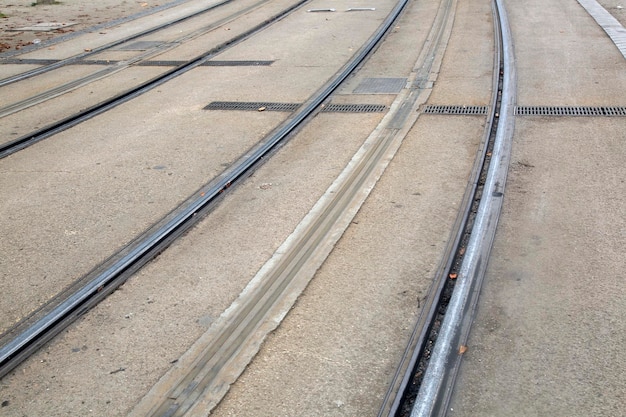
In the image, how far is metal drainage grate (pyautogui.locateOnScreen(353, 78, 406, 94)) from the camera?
10.4m

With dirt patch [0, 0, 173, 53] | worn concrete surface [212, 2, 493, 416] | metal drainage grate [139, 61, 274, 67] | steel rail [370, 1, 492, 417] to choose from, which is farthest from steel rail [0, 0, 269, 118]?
steel rail [370, 1, 492, 417]

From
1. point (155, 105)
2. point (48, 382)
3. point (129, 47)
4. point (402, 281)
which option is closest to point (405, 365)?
point (402, 281)

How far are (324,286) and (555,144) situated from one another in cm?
398

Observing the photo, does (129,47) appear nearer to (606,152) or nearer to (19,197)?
(19,197)

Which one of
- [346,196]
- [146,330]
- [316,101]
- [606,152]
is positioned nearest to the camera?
[146,330]

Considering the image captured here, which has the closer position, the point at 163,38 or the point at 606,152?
the point at 606,152

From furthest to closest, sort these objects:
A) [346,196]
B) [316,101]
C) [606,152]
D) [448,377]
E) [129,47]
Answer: [129,47], [316,101], [606,152], [346,196], [448,377]

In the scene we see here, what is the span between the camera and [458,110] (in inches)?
368

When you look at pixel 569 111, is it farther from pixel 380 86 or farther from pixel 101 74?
pixel 101 74

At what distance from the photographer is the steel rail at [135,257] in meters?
4.63

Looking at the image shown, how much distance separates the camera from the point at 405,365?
4.27 meters

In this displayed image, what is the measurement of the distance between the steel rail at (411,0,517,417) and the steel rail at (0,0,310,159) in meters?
5.46

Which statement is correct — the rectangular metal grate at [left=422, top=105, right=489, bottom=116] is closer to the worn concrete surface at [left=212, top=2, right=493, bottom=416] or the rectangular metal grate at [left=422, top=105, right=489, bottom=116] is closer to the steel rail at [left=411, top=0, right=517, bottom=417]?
the steel rail at [left=411, top=0, right=517, bottom=417]

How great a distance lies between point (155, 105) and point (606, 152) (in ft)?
19.9
